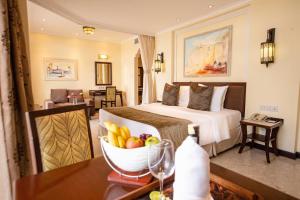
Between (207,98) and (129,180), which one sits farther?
(207,98)

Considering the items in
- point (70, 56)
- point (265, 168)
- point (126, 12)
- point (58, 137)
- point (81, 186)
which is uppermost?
point (126, 12)

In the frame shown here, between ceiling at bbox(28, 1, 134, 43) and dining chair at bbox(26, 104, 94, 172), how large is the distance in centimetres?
348

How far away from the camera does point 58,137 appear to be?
127 centimetres

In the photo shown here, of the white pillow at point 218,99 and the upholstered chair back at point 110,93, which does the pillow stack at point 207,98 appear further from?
the upholstered chair back at point 110,93

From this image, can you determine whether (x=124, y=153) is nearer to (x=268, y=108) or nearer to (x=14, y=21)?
(x=14, y=21)

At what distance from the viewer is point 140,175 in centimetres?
92

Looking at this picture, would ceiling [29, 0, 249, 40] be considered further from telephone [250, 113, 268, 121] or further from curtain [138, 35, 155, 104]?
telephone [250, 113, 268, 121]

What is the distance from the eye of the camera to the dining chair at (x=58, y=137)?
1.18 m

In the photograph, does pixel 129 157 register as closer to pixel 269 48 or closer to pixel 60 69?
pixel 269 48

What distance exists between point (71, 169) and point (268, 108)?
10.7 ft

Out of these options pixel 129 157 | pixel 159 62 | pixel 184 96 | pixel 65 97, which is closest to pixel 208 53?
pixel 184 96

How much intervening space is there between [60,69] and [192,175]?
678 centimetres

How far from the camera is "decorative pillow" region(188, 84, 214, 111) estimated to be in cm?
349

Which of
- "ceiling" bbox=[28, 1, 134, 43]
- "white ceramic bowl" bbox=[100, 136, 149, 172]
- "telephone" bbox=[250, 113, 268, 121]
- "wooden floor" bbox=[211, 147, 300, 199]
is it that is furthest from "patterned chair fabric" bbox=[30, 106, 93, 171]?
"ceiling" bbox=[28, 1, 134, 43]
